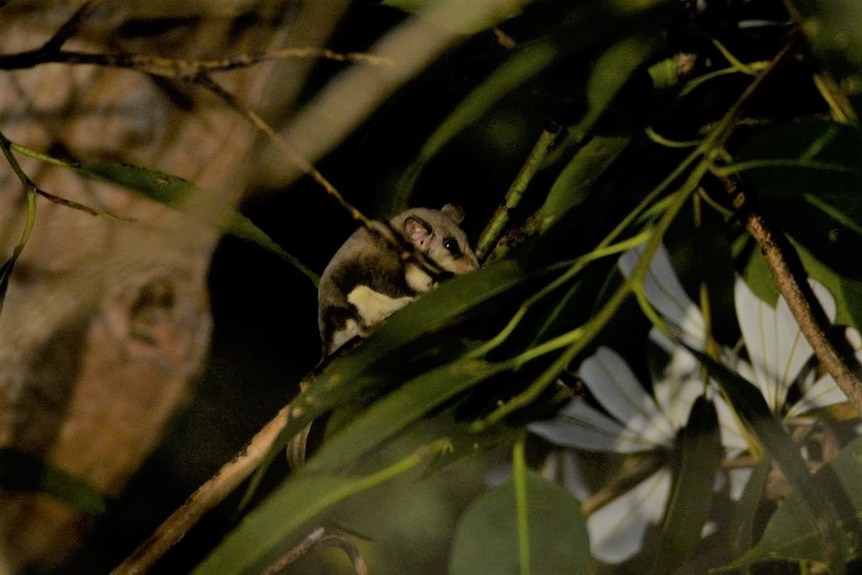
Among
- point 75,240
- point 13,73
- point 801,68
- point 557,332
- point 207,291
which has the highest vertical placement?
point 13,73

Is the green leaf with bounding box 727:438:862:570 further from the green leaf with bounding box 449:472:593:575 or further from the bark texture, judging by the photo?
the bark texture

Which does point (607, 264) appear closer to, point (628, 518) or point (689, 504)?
point (689, 504)

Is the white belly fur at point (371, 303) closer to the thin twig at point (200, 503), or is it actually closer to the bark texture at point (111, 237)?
the bark texture at point (111, 237)

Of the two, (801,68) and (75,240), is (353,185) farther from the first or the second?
(801,68)

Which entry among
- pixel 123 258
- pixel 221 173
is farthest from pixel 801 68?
pixel 123 258

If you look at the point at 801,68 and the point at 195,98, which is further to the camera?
the point at 195,98

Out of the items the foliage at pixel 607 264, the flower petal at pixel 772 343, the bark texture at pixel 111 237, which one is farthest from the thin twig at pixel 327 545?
the flower petal at pixel 772 343

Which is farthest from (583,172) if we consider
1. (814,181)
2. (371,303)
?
(371,303)

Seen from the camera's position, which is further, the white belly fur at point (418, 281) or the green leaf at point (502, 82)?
the white belly fur at point (418, 281)
